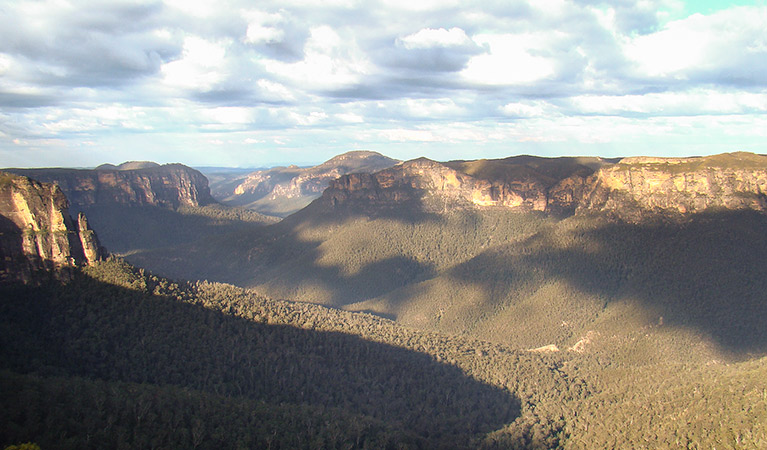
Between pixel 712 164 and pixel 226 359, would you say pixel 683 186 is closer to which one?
pixel 712 164

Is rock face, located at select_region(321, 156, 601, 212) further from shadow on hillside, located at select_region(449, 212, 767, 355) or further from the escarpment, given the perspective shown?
shadow on hillside, located at select_region(449, 212, 767, 355)

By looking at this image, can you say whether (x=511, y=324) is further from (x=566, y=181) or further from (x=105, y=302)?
(x=105, y=302)

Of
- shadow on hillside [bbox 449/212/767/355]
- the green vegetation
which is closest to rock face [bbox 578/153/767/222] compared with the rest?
the green vegetation

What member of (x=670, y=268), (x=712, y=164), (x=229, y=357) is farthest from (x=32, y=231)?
(x=712, y=164)

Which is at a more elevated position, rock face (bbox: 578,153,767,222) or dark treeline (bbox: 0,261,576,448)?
rock face (bbox: 578,153,767,222)

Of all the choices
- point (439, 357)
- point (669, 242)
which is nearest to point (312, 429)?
point (439, 357)

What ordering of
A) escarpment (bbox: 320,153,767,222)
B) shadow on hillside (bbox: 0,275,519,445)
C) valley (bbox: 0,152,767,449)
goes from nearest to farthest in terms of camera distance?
valley (bbox: 0,152,767,449), shadow on hillside (bbox: 0,275,519,445), escarpment (bbox: 320,153,767,222)

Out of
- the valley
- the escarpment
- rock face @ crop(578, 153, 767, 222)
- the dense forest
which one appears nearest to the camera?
the dense forest
